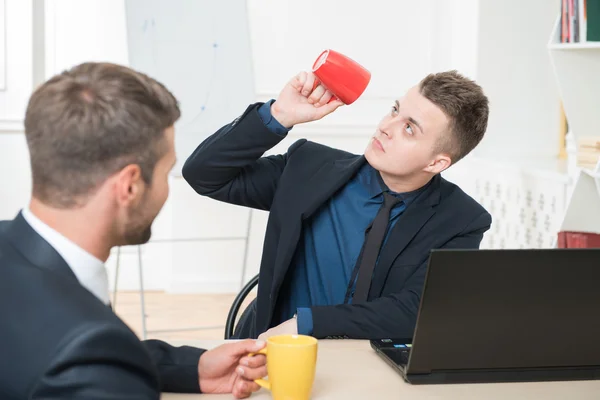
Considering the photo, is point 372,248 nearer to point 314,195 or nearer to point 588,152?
point 314,195

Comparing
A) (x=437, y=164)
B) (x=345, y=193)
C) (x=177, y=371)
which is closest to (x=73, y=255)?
(x=177, y=371)

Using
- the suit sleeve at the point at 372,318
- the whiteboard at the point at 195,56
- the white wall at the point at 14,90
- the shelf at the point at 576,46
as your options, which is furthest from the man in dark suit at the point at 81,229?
the white wall at the point at 14,90

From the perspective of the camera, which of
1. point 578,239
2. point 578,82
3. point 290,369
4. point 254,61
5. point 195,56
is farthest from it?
point 254,61

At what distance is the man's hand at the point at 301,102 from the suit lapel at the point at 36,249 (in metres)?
0.96

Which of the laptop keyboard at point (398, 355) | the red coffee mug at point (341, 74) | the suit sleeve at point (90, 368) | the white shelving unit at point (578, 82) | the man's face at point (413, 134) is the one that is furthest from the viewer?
the white shelving unit at point (578, 82)

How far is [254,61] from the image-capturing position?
4715mm

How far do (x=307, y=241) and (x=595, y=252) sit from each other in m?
0.85

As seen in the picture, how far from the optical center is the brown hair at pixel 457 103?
1948mm

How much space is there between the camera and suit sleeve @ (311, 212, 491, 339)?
158cm

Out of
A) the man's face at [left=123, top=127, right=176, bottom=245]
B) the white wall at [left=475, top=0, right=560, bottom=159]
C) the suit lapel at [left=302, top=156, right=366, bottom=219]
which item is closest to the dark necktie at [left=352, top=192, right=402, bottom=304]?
the suit lapel at [left=302, top=156, right=366, bottom=219]

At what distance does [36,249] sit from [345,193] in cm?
109

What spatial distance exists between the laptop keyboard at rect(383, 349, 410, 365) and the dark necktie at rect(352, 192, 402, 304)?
382mm

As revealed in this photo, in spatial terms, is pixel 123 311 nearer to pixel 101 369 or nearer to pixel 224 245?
pixel 224 245

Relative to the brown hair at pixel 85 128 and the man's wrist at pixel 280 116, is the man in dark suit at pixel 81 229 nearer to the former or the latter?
the brown hair at pixel 85 128
